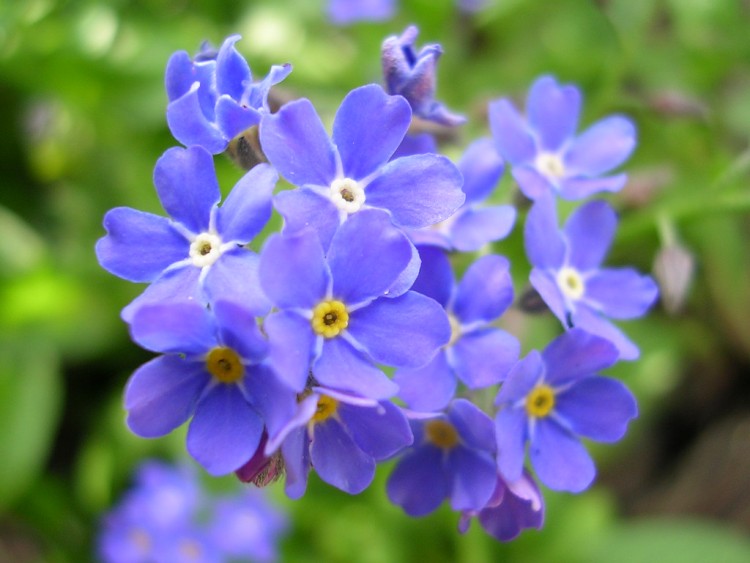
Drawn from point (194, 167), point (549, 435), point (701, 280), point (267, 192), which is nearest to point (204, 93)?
point (194, 167)

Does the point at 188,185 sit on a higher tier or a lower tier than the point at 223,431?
higher

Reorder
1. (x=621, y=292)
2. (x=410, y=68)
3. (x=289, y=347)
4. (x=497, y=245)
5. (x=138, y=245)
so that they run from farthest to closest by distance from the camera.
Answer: (x=497, y=245), (x=621, y=292), (x=410, y=68), (x=138, y=245), (x=289, y=347)

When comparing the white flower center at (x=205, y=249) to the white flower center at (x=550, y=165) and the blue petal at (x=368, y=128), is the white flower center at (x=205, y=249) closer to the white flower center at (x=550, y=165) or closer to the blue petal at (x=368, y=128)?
the blue petal at (x=368, y=128)

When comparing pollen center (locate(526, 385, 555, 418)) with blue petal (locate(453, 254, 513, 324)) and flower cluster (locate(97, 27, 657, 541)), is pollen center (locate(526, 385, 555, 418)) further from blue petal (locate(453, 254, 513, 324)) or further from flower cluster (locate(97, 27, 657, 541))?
blue petal (locate(453, 254, 513, 324))

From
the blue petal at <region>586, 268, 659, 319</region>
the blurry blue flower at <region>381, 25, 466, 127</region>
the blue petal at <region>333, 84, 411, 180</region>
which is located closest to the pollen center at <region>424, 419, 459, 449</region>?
the blue petal at <region>586, 268, 659, 319</region>

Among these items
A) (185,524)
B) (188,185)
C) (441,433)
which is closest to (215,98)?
(188,185)

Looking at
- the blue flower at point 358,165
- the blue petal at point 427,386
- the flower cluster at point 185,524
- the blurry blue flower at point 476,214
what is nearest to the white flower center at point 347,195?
the blue flower at point 358,165

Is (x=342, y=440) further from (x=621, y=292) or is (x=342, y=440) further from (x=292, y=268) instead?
(x=621, y=292)

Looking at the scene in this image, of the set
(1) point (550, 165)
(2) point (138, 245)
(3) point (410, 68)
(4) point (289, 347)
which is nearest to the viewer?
(4) point (289, 347)
